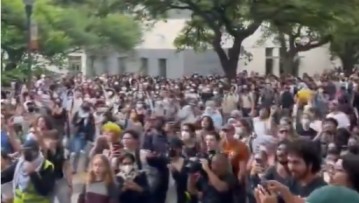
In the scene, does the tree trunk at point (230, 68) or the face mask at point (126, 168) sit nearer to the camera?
the face mask at point (126, 168)

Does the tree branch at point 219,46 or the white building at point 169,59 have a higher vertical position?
the tree branch at point 219,46

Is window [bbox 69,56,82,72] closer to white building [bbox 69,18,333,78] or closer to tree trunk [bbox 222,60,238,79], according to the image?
white building [bbox 69,18,333,78]

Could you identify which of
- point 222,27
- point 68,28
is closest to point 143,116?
point 222,27

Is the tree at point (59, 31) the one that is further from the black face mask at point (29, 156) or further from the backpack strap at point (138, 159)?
the black face mask at point (29, 156)

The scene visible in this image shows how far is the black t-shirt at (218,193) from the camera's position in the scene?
9516mm

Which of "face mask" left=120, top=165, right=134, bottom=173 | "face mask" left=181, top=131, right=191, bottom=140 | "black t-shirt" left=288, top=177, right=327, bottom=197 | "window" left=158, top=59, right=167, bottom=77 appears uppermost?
"black t-shirt" left=288, top=177, right=327, bottom=197

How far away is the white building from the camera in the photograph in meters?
58.9

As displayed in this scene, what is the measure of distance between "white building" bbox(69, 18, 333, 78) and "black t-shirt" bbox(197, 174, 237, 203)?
4655 centimetres

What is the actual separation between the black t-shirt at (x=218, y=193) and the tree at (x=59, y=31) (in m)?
24.7

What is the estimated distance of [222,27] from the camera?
105 ft

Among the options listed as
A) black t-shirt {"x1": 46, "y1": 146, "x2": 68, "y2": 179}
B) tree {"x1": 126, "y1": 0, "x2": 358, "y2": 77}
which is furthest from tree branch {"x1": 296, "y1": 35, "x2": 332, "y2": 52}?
black t-shirt {"x1": 46, "y1": 146, "x2": 68, "y2": 179}

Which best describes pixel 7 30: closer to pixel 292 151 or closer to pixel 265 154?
pixel 265 154

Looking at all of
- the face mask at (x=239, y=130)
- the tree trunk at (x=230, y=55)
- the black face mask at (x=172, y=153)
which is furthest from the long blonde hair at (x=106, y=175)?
the tree trunk at (x=230, y=55)

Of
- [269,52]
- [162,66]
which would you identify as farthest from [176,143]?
[269,52]
